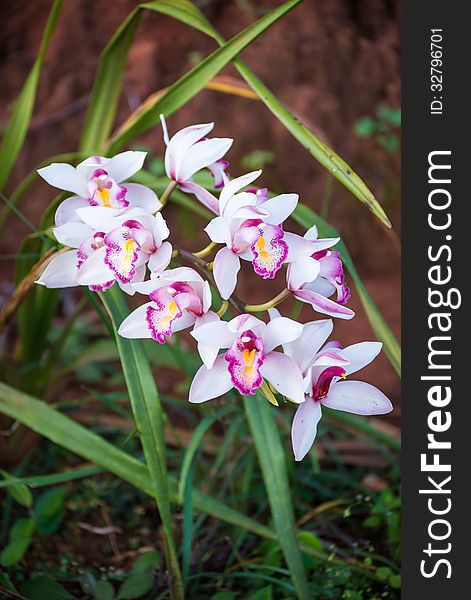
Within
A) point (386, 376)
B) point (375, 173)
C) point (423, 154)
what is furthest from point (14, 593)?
point (375, 173)

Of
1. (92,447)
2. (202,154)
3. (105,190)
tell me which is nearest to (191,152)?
(202,154)

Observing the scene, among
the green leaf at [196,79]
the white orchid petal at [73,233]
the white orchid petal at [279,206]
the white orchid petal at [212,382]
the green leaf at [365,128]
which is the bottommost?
the white orchid petal at [212,382]

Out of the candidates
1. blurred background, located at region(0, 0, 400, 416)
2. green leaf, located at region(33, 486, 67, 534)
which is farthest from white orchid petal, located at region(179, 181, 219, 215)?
blurred background, located at region(0, 0, 400, 416)

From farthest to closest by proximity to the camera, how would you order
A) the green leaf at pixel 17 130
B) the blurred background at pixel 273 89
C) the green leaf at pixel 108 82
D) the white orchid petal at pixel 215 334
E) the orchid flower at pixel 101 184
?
the blurred background at pixel 273 89, the green leaf at pixel 17 130, the green leaf at pixel 108 82, the orchid flower at pixel 101 184, the white orchid petal at pixel 215 334

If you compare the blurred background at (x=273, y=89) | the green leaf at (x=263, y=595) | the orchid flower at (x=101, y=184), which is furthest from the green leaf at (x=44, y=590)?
the blurred background at (x=273, y=89)

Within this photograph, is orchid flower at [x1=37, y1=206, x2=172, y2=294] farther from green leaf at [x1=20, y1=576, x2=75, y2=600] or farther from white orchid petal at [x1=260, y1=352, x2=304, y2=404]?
green leaf at [x1=20, y1=576, x2=75, y2=600]

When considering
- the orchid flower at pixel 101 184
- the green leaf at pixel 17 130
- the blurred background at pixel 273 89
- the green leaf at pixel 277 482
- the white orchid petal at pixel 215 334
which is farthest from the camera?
the blurred background at pixel 273 89

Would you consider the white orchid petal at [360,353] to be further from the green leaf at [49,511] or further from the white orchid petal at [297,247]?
the green leaf at [49,511]
